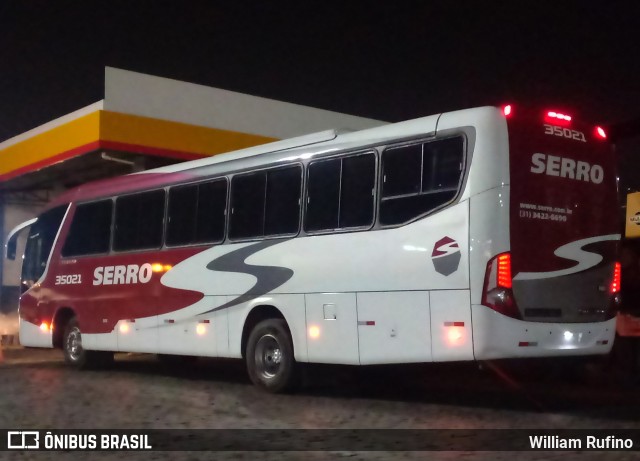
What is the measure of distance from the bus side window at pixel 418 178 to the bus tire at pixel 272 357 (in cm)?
224

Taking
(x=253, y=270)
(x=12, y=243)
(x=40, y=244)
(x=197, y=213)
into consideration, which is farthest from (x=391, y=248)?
(x=12, y=243)

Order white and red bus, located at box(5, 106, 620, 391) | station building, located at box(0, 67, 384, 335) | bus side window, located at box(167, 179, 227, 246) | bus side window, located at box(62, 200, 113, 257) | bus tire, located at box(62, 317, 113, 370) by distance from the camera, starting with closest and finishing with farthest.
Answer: white and red bus, located at box(5, 106, 620, 391) < bus side window, located at box(167, 179, 227, 246) < bus side window, located at box(62, 200, 113, 257) < bus tire, located at box(62, 317, 113, 370) < station building, located at box(0, 67, 384, 335)

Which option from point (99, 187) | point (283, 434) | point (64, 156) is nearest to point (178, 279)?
point (99, 187)

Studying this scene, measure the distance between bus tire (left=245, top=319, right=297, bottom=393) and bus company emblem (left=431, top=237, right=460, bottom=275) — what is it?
8.53 ft

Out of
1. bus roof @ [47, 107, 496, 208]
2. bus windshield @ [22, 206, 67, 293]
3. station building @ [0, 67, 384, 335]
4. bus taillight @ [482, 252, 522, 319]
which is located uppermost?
station building @ [0, 67, 384, 335]

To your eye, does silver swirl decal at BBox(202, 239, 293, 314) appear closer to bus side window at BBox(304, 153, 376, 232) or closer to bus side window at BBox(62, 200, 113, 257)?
bus side window at BBox(304, 153, 376, 232)

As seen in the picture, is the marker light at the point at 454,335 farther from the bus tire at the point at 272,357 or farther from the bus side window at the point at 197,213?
the bus side window at the point at 197,213

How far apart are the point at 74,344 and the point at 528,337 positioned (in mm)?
9045

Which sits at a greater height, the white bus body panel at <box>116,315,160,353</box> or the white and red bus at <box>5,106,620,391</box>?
the white and red bus at <box>5,106,620,391</box>

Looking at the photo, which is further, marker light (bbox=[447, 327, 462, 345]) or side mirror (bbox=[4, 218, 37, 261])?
side mirror (bbox=[4, 218, 37, 261])

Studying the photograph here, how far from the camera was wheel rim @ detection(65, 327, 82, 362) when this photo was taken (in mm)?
15266

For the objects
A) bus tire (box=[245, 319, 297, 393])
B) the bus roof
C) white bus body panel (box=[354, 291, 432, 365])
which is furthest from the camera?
bus tire (box=[245, 319, 297, 393])

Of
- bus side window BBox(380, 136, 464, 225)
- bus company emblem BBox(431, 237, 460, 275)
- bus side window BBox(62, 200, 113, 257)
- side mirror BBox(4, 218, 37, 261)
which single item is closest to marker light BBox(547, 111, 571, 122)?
bus side window BBox(380, 136, 464, 225)

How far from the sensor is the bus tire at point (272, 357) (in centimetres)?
1107
